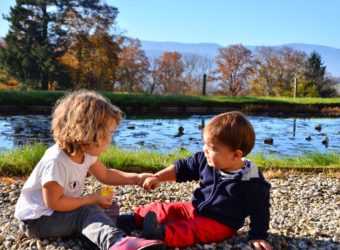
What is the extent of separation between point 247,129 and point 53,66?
24.2 metres

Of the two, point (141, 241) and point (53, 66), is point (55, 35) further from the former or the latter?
point (141, 241)

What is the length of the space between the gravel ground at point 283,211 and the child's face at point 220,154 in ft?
1.57

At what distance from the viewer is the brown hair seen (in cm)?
252

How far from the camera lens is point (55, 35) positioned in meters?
26.5

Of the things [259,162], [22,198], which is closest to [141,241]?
[22,198]

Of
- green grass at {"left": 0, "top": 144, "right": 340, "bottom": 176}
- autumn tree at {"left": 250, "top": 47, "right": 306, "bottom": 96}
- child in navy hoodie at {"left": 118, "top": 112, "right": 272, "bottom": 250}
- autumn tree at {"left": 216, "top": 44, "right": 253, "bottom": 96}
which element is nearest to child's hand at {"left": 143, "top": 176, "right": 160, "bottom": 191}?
child in navy hoodie at {"left": 118, "top": 112, "right": 272, "bottom": 250}

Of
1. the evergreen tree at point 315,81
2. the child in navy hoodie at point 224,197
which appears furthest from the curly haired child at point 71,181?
the evergreen tree at point 315,81

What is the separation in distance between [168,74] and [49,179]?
102 ft

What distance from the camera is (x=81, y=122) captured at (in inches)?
98.0

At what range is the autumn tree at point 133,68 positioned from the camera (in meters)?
30.4

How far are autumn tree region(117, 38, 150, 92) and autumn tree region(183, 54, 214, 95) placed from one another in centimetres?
325

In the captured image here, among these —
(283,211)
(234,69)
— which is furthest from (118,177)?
(234,69)

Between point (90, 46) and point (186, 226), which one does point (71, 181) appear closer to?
point (186, 226)

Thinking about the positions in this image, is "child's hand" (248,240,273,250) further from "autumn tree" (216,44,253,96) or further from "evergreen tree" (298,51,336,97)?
"autumn tree" (216,44,253,96)
